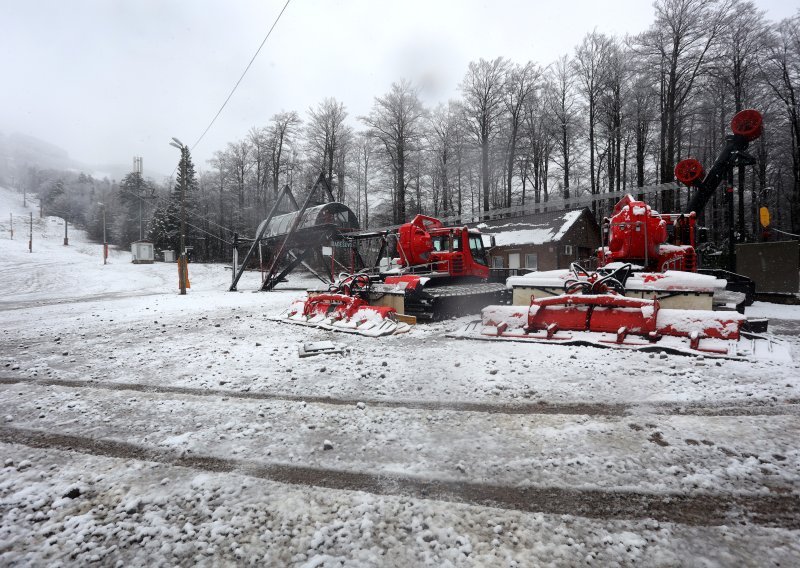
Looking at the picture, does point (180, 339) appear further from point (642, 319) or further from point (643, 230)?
point (643, 230)

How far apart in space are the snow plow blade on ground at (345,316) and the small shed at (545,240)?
57.2ft

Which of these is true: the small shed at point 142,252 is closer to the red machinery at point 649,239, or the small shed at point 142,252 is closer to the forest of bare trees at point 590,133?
the forest of bare trees at point 590,133

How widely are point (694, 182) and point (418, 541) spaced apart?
16.9 meters

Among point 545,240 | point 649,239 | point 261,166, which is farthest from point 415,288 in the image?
point 261,166

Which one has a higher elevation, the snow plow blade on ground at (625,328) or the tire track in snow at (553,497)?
the snow plow blade on ground at (625,328)

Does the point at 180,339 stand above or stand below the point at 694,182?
below

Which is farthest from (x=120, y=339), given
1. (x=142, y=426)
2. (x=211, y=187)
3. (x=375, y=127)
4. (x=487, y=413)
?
(x=211, y=187)

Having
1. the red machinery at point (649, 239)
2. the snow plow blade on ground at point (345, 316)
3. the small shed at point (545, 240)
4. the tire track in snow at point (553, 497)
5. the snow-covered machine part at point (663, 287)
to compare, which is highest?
the small shed at point (545, 240)

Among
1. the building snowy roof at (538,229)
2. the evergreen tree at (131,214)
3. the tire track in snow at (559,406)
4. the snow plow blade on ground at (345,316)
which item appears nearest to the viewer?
the tire track in snow at (559,406)

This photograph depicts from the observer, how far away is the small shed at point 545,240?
2416 centimetres

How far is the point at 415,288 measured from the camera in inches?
369

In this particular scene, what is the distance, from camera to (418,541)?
194cm

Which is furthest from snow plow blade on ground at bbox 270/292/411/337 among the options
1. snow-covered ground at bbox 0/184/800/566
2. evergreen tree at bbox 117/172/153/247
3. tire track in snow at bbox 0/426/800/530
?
evergreen tree at bbox 117/172/153/247

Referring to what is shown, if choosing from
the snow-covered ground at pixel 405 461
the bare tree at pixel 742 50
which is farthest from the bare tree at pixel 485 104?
the snow-covered ground at pixel 405 461
